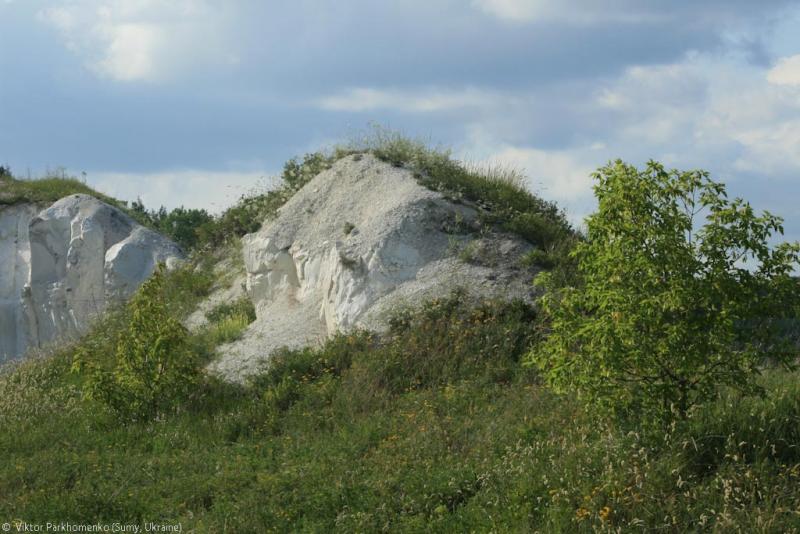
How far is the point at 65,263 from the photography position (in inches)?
1136

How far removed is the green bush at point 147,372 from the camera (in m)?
15.1

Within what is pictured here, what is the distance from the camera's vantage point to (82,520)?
10352 mm

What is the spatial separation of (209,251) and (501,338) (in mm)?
11779

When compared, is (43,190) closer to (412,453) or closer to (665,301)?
(412,453)

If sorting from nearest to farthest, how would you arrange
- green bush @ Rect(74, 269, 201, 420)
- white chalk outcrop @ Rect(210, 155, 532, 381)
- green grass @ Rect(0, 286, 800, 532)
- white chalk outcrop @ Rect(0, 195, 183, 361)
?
green grass @ Rect(0, 286, 800, 532) < green bush @ Rect(74, 269, 201, 420) < white chalk outcrop @ Rect(210, 155, 532, 381) < white chalk outcrop @ Rect(0, 195, 183, 361)

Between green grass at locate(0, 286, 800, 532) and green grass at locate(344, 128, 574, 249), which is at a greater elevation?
green grass at locate(344, 128, 574, 249)

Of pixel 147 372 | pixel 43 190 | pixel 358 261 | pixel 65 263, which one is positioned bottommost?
pixel 147 372

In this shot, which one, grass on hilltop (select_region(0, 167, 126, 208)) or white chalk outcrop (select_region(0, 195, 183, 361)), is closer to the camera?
white chalk outcrop (select_region(0, 195, 183, 361))

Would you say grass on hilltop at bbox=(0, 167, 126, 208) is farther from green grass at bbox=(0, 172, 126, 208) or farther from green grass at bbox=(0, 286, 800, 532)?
green grass at bbox=(0, 286, 800, 532)

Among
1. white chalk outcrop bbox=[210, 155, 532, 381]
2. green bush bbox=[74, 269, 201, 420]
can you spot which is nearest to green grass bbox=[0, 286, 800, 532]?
green bush bbox=[74, 269, 201, 420]

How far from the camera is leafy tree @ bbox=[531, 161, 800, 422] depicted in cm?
952

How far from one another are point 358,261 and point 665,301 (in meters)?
9.26

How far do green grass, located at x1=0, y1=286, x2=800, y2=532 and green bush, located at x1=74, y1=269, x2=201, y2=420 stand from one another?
348mm

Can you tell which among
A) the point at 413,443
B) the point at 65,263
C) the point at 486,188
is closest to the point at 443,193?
the point at 486,188
